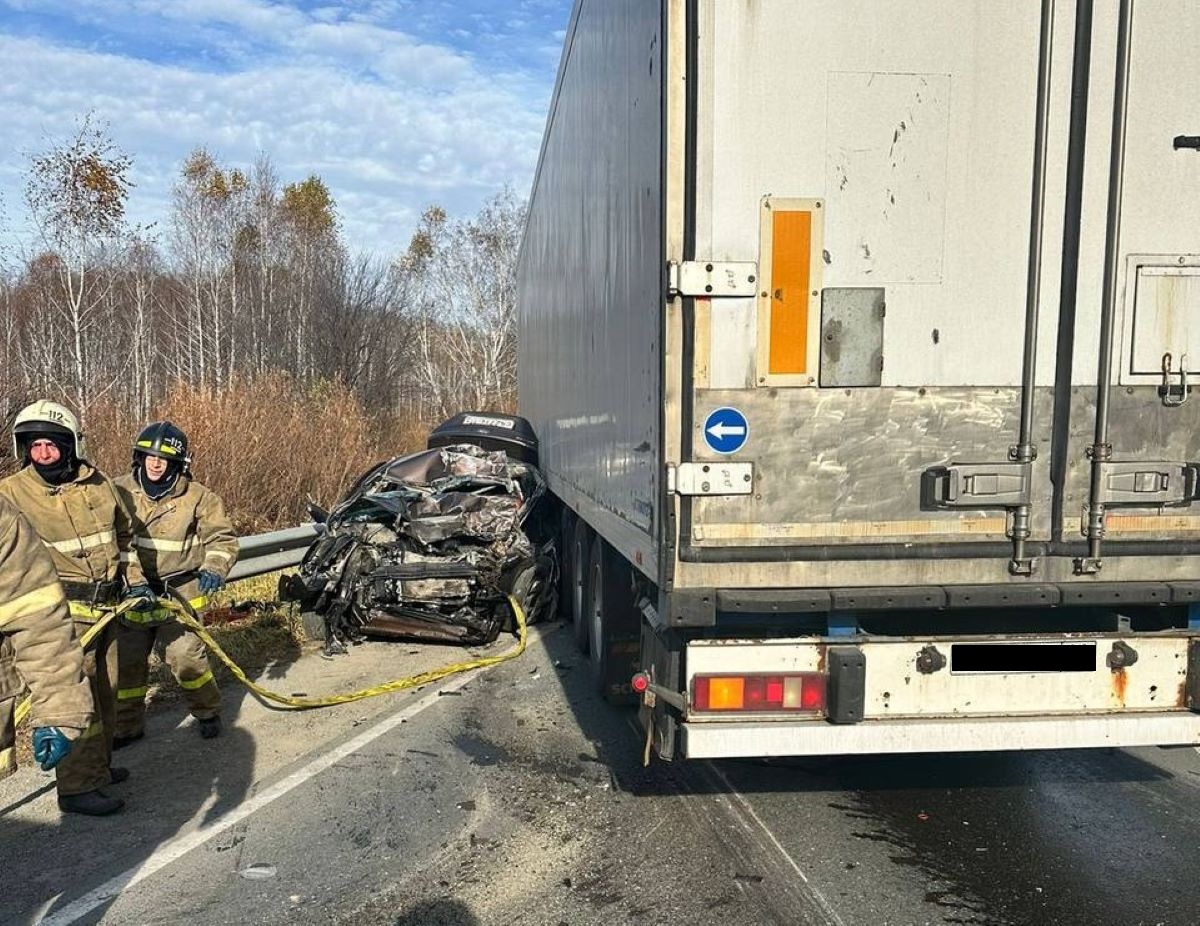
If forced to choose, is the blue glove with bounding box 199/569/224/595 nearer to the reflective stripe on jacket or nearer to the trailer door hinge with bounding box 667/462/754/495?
the reflective stripe on jacket

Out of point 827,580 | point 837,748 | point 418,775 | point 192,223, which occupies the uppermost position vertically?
point 192,223

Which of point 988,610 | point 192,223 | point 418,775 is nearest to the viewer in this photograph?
point 988,610

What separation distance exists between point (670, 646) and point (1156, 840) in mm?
2264

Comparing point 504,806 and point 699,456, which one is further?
point 504,806

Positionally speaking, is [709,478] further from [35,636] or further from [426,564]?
[426,564]

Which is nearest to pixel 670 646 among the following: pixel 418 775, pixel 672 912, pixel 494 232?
pixel 672 912

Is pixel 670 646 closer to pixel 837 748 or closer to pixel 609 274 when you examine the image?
pixel 837 748

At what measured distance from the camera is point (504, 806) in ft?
13.4

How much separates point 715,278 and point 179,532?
3.49m

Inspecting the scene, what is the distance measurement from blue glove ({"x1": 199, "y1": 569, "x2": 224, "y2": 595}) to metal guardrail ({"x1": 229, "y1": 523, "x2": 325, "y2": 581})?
1.93 m

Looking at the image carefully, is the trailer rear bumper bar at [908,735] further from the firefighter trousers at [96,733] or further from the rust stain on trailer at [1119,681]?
the firefighter trousers at [96,733]

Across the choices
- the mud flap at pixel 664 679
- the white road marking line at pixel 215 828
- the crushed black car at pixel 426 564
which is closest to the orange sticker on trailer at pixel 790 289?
the mud flap at pixel 664 679

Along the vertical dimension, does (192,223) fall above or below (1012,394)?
above

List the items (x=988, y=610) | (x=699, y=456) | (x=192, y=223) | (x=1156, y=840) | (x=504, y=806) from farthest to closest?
(x=192, y=223), (x=504, y=806), (x=1156, y=840), (x=988, y=610), (x=699, y=456)
